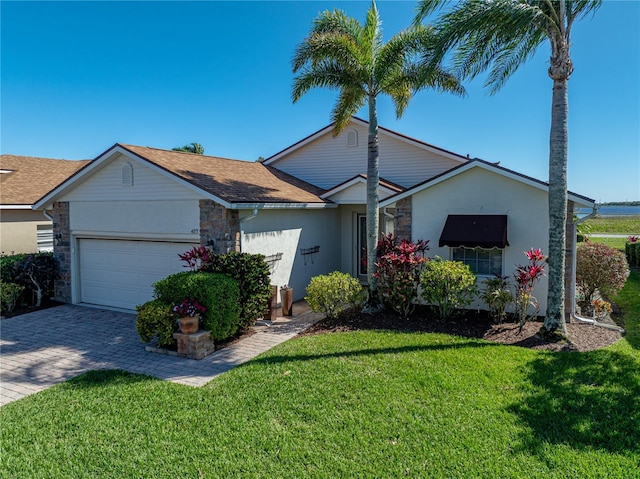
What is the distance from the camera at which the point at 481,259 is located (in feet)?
40.0

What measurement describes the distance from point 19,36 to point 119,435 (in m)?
13.9

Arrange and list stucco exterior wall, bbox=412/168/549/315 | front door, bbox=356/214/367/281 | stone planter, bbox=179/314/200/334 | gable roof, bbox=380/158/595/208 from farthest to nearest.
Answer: front door, bbox=356/214/367/281 < stucco exterior wall, bbox=412/168/549/315 < gable roof, bbox=380/158/595/208 < stone planter, bbox=179/314/200/334

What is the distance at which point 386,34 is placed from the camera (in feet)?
39.4

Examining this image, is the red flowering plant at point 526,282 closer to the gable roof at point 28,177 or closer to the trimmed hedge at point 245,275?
the trimmed hedge at point 245,275

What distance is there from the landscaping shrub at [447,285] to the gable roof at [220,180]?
16.8 ft

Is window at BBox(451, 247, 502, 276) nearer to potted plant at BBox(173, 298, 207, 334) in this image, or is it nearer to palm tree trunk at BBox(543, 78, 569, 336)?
palm tree trunk at BBox(543, 78, 569, 336)

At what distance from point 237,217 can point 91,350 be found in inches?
193

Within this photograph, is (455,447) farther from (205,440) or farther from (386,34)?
(386,34)

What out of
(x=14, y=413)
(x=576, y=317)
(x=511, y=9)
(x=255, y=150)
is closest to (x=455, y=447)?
(x=14, y=413)

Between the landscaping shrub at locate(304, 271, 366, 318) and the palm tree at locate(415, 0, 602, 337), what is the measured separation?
486 centimetres

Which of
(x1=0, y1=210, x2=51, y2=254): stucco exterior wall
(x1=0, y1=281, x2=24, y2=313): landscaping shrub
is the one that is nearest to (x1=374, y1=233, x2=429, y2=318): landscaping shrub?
(x1=0, y1=281, x2=24, y2=313): landscaping shrub

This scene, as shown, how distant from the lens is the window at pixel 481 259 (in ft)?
39.4

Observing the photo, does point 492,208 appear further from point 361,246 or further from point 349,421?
point 349,421

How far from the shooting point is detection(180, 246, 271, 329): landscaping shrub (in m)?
10.4
